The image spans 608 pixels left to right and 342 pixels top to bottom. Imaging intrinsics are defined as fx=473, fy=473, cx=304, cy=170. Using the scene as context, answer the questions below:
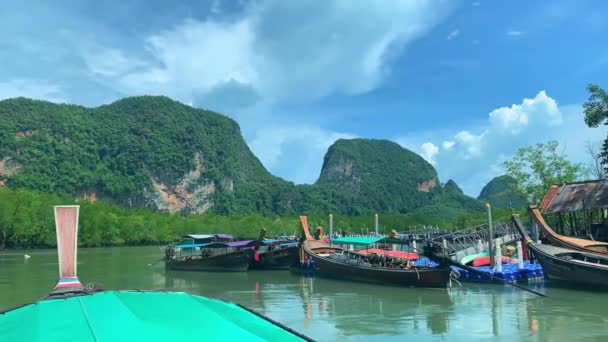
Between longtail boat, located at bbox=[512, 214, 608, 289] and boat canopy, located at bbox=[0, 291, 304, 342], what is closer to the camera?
boat canopy, located at bbox=[0, 291, 304, 342]

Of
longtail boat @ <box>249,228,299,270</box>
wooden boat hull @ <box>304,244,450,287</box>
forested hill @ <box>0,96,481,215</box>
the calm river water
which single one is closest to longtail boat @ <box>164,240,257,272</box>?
longtail boat @ <box>249,228,299,270</box>

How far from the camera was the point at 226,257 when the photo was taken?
24562 millimetres

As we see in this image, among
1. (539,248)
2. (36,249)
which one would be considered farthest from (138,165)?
(539,248)

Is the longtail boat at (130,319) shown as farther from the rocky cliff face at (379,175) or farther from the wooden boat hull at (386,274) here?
the rocky cliff face at (379,175)

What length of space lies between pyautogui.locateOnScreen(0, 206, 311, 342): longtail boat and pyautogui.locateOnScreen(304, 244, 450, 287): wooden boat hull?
41.6ft

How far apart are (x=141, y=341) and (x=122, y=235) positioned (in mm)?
65825

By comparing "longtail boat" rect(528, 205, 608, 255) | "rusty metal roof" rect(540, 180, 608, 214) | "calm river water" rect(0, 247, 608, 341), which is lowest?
"calm river water" rect(0, 247, 608, 341)

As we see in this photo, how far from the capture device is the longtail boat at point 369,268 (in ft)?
50.3

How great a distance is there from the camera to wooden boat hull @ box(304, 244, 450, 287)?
15.2 meters

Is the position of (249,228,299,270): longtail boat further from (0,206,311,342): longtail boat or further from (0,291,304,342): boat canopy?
(0,291,304,342): boat canopy

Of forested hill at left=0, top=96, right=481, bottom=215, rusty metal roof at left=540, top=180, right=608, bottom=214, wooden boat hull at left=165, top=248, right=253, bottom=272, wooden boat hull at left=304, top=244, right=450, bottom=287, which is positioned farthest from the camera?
forested hill at left=0, top=96, right=481, bottom=215

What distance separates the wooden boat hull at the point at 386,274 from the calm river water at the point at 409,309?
29cm

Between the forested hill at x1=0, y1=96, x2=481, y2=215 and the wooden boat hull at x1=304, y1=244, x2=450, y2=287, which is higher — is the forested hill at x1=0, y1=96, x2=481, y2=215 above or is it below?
above

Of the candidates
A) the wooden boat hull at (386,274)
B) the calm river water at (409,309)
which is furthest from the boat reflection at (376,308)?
the wooden boat hull at (386,274)
